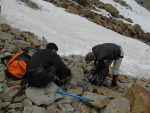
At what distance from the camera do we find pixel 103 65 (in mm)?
8820

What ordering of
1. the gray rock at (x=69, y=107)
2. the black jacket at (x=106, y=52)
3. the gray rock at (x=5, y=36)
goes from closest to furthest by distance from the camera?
the gray rock at (x=69, y=107)
the black jacket at (x=106, y=52)
the gray rock at (x=5, y=36)

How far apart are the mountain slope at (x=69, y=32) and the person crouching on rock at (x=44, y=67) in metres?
5.59

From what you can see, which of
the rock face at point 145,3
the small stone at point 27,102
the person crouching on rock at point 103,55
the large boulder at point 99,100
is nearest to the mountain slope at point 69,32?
the person crouching on rock at point 103,55

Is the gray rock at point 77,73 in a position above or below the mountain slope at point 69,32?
above

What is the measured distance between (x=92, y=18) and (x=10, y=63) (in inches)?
776

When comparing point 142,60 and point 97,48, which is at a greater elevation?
point 97,48

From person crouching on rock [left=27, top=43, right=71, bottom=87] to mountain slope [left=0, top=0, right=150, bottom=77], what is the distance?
18.3 ft

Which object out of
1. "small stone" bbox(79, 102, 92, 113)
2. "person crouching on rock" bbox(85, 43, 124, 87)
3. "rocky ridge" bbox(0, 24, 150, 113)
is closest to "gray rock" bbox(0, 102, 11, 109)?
"rocky ridge" bbox(0, 24, 150, 113)

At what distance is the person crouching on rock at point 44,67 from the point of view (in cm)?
761

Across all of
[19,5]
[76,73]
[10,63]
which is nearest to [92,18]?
[19,5]

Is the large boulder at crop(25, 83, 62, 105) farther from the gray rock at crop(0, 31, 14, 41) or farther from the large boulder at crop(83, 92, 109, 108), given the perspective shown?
the gray rock at crop(0, 31, 14, 41)

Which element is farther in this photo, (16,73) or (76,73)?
(76,73)

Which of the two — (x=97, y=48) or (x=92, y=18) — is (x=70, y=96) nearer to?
(x=97, y=48)

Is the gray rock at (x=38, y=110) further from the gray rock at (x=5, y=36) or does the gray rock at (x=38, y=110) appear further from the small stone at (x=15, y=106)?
the gray rock at (x=5, y=36)
